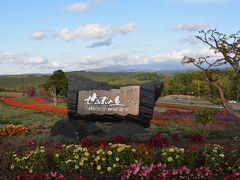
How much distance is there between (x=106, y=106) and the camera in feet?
50.6

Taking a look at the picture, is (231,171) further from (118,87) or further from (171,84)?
(171,84)

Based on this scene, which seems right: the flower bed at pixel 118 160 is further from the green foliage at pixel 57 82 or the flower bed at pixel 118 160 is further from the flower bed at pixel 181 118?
the green foliage at pixel 57 82

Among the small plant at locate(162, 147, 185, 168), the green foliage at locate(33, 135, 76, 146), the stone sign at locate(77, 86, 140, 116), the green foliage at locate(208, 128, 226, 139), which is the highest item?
the stone sign at locate(77, 86, 140, 116)

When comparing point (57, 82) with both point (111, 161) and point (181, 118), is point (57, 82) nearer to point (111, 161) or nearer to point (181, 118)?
point (181, 118)

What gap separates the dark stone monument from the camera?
14.9 m

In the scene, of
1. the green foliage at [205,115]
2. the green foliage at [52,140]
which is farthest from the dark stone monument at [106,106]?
the green foliage at [205,115]

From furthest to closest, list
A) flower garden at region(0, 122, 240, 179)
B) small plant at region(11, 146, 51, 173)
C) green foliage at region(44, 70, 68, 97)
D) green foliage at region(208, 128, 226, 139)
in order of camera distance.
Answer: green foliage at region(44, 70, 68, 97) → green foliage at region(208, 128, 226, 139) → small plant at region(11, 146, 51, 173) → flower garden at region(0, 122, 240, 179)

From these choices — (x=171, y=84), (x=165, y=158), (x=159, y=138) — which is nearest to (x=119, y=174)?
(x=165, y=158)

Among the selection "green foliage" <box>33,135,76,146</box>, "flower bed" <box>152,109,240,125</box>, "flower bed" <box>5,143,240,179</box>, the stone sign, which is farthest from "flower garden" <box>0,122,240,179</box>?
"flower bed" <box>152,109,240,125</box>

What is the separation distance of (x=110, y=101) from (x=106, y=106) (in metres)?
0.24

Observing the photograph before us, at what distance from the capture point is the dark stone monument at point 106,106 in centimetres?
1488

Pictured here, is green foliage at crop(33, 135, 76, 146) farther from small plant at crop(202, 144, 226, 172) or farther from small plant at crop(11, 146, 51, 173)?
small plant at crop(202, 144, 226, 172)

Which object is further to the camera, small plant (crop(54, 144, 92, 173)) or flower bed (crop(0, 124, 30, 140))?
flower bed (crop(0, 124, 30, 140))

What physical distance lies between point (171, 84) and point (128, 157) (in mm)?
67970
